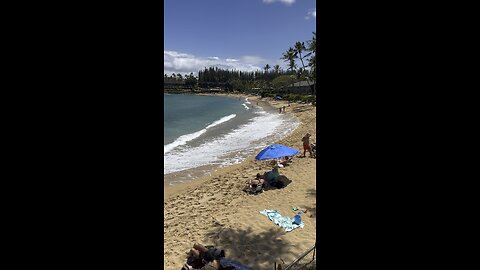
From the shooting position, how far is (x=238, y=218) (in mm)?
8422

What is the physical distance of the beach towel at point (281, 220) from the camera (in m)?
7.56

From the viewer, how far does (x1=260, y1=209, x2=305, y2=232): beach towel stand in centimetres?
756

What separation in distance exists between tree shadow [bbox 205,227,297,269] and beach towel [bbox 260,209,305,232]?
22 centimetres

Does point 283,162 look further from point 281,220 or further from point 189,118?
point 189,118

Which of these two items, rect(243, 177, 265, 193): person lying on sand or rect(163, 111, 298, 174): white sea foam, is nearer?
rect(243, 177, 265, 193): person lying on sand

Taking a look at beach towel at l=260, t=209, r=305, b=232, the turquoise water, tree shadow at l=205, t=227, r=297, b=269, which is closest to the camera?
tree shadow at l=205, t=227, r=297, b=269

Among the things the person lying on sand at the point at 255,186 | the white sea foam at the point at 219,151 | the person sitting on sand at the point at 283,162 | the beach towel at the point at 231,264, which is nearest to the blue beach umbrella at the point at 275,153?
the person lying on sand at the point at 255,186

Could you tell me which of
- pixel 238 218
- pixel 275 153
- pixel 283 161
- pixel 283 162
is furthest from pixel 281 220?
pixel 283 161

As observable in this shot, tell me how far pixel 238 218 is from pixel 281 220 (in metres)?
1.29

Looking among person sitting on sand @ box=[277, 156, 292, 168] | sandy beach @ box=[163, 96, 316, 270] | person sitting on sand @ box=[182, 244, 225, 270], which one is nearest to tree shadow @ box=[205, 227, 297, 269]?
sandy beach @ box=[163, 96, 316, 270]

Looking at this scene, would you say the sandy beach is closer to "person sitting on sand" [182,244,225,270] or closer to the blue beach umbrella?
"person sitting on sand" [182,244,225,270]
